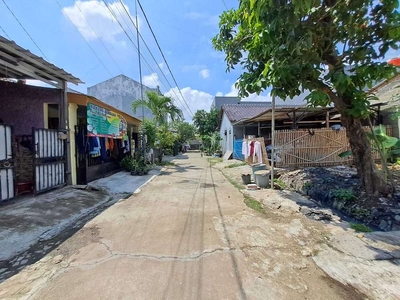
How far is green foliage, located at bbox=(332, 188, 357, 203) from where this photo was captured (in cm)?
565

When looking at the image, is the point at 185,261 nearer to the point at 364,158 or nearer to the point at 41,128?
the point at 364,158

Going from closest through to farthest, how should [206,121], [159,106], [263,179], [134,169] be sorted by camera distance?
[263,179]
[134,169]
[159,106]
[206,121]

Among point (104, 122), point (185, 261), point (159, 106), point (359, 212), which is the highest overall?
point (159, 106)

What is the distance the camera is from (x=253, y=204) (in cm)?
623

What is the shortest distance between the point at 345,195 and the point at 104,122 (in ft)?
28.1

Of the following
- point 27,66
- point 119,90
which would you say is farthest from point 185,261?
point 119,90

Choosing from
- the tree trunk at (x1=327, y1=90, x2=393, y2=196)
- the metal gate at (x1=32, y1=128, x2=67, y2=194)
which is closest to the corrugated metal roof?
the metal gate at (x1=32, y1=128, x2=67, y2=194)

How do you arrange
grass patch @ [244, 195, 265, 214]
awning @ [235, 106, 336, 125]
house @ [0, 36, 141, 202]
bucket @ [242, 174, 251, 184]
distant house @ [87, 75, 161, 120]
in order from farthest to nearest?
distant house @ [87, 75, 161, 120], awning @ [235, 106, 336, 125], bucket @ [242, 174, 251, 184], grass patch @ [244, 195, 265, 214], house @ [0, 36, 141, 202]

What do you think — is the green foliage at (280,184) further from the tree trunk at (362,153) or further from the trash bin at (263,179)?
the tree trunk at (362,153)

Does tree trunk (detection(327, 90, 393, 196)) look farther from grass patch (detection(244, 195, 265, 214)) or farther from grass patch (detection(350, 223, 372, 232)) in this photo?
grass patch (detection(244, 195, 265, 214))

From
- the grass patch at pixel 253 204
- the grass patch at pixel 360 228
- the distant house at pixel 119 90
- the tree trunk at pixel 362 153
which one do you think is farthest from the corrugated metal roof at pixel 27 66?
the distant house at pixel 119 90

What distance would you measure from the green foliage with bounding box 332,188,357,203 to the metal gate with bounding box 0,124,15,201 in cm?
785

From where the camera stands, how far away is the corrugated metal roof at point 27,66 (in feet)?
16.7

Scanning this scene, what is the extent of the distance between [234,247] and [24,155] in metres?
6.53
